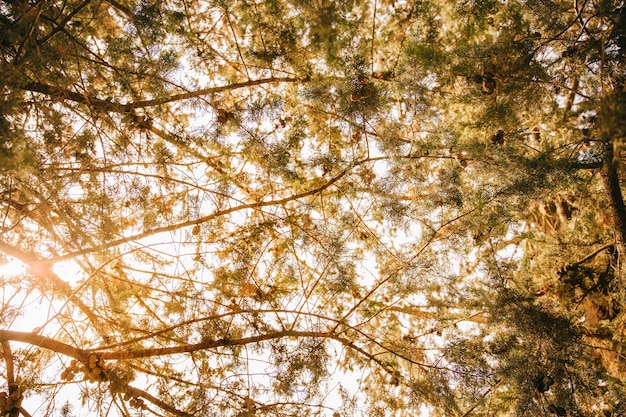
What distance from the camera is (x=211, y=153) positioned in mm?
4082

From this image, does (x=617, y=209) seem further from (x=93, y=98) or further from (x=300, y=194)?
(x=93, y=98)

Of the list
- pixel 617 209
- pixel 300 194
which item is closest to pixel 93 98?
pixel 300 194

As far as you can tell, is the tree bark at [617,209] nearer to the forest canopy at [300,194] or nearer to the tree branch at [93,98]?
the forest canopy at [300,194]

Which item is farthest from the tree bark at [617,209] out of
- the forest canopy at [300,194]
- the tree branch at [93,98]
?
the tree branch at [93,98]

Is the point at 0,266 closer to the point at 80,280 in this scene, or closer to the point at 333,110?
the point at 80,280

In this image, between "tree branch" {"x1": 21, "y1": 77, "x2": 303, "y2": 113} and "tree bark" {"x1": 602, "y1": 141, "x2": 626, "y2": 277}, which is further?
"tree bark" {"x1": 602, "y1": 141, "x2": 626, "y2": 277}

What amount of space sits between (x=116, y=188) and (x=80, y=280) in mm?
1265

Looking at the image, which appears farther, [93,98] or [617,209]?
[617,209]

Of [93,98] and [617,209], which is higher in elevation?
[93,98]

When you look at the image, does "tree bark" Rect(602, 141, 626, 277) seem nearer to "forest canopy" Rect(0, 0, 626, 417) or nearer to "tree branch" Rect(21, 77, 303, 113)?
"forest canopy" Rect(0, 0, 626, 417)

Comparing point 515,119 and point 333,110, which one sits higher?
point 333,110

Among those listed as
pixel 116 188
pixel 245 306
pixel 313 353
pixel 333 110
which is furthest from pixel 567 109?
pixel 116 188

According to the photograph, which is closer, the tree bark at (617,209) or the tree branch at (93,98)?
the tree branch at (93,98)

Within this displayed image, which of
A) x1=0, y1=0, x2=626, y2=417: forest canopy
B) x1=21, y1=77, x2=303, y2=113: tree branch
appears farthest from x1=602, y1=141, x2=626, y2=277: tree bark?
x1=21, y1=77, x2=303, y2=113: tree branch
